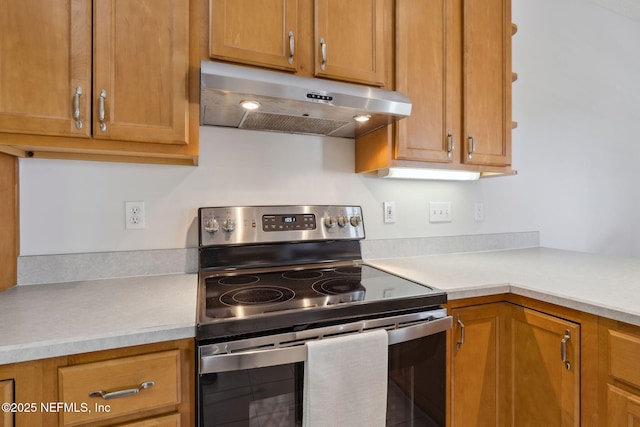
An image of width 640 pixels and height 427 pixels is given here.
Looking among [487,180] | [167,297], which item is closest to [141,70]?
[167,297]

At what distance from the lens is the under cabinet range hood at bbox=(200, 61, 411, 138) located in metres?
1.11

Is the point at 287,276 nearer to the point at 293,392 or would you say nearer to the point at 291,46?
the point at 293,392

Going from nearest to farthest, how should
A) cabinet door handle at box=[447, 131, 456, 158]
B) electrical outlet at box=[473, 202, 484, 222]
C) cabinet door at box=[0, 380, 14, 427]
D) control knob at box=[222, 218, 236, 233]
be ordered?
cabinet door at box=[0, 380, 14, 427]
control knob at box=[222, 218, 236, 233]
cabinet door handle at box=[447, 131, 456, 158]
electrical outlet at box=[473, 202, 484, 222]

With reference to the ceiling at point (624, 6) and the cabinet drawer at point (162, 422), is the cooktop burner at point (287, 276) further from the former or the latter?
the ceiling at point (624, 6)

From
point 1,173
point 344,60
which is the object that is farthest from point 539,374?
point 1,173

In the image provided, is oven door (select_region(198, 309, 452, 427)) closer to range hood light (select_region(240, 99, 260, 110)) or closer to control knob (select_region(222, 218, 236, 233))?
control knob (select_region(222, 218, 236, 233))

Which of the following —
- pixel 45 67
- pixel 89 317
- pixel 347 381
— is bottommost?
pixel 347 381

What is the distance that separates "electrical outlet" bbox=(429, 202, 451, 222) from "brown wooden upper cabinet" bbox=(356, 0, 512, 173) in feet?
1.14

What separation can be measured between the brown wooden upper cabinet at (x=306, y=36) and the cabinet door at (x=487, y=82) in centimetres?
52

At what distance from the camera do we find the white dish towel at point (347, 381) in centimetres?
92

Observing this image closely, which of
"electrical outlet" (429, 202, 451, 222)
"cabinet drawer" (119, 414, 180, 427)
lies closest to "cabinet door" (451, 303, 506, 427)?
"electrical outlet" (429, 202, 451, 222)

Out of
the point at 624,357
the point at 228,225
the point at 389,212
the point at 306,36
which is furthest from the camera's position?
the point at 389,212

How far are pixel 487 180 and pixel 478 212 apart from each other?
0.74 ft

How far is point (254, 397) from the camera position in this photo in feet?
2.98
